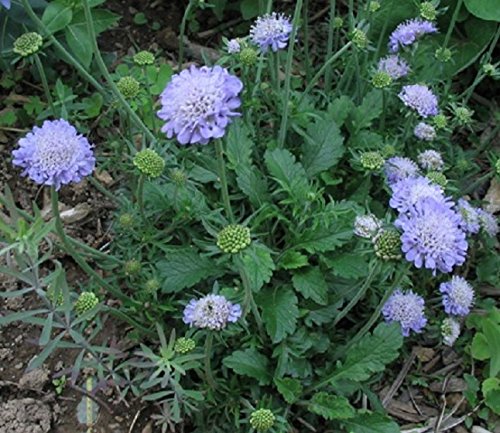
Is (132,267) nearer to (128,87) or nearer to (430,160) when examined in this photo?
(128,87)

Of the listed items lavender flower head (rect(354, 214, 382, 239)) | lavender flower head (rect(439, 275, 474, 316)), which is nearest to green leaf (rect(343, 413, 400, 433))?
lavender flower head (rect(439, 275, 474, 316))

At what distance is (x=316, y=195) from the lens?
254 cm

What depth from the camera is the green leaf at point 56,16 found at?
3096 mm

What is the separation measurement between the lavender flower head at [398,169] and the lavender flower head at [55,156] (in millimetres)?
1078

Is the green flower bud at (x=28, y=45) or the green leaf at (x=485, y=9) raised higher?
the green flower bud at (x=28, y=45)

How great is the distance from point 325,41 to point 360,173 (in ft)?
3.23

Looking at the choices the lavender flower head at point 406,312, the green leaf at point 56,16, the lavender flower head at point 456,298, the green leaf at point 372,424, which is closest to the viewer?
the green leaf at point 372,424

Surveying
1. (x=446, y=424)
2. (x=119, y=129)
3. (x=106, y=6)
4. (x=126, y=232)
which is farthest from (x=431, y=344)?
(x=106, y=6)

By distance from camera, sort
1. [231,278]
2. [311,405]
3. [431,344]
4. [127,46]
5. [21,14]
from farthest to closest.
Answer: [127,46]
[21,14]
[431,344]
[231,278]
[311,405]

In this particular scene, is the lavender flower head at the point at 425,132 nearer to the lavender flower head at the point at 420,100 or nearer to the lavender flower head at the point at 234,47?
the lavender flower head at the point at 420,100

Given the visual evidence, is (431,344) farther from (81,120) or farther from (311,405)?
(81,120)

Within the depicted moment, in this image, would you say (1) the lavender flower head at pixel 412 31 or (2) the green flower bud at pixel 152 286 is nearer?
(2) the green flower bud at pixel 152 286

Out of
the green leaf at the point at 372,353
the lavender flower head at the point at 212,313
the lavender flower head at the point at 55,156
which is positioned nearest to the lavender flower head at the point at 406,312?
the green leaf at the point at 372,353

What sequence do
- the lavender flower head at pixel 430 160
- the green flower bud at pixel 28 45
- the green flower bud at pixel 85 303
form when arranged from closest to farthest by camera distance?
1. the green flower bud at pixel 85 303
2. the green flower bud at pixel 28 45
3. the lavender flower head at pixel 430 160
